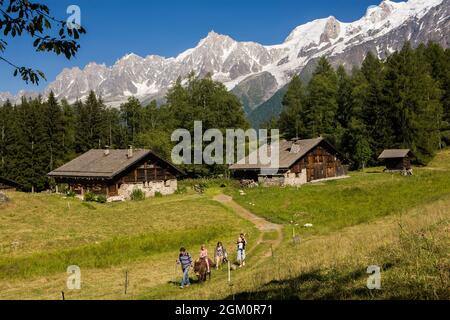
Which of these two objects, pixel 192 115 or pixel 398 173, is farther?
pixel 192 115

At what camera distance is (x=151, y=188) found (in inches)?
2138

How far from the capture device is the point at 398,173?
188ft

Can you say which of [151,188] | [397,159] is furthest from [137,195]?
[397,159]

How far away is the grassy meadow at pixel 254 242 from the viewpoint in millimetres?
11398

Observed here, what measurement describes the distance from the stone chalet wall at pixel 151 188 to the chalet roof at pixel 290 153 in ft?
36.0

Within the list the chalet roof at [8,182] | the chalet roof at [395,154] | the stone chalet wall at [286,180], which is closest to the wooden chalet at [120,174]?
the chalet roof at [8,182]

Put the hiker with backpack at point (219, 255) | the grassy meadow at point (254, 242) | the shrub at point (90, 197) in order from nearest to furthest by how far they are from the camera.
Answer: the grassy meadow at point (254, 242)
the hiker with backpack at point (219, 255)
the shrub at point (90, 197)

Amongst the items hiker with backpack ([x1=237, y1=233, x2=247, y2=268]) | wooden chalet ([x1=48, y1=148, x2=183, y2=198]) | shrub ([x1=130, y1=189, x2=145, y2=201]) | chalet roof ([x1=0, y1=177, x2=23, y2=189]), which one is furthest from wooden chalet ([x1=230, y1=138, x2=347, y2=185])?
hiker with backpack ([x1=237, y1=233, x2=247, y2=268])

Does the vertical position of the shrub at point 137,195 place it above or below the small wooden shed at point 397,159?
below

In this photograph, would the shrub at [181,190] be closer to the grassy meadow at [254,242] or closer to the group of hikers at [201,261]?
the grassy meadow at [254,242]

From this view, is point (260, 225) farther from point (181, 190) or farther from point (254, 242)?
point (181, 190)
